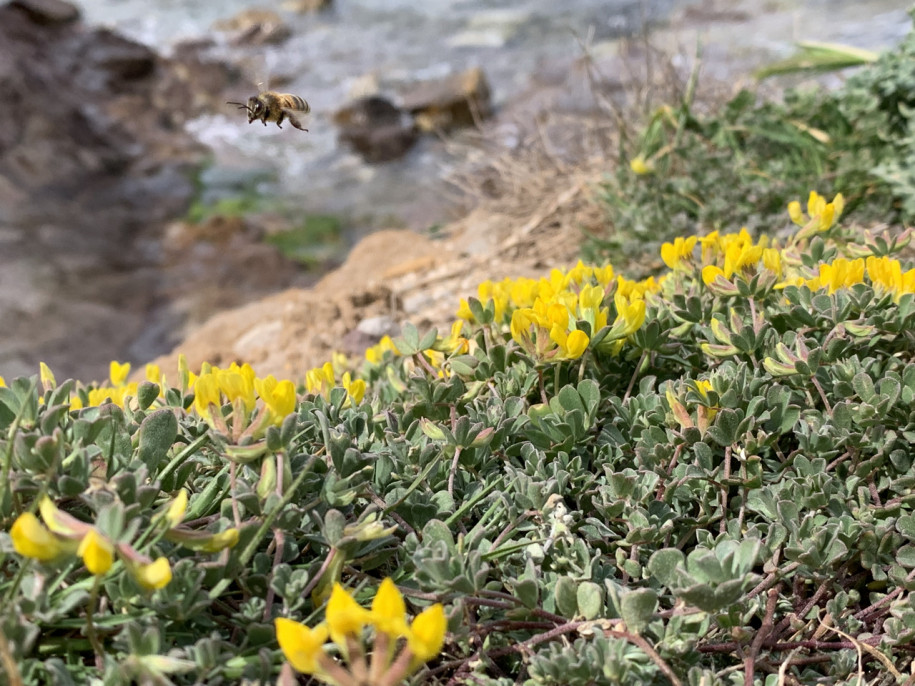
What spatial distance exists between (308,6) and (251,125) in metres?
6.44

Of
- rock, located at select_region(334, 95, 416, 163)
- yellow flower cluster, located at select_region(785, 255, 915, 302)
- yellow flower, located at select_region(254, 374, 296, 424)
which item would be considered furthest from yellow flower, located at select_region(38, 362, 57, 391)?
rock, located at select_region(334, 95, 416, 163)

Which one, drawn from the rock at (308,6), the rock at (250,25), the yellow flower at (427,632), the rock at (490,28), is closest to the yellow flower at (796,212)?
the yellow flower at (427,632)

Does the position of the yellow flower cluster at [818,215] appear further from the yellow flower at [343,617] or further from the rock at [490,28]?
the rock at [490,28]

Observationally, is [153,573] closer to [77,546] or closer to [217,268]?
[77,546]

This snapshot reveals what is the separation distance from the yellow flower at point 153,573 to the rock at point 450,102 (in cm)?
837

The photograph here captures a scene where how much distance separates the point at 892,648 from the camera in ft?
3.34

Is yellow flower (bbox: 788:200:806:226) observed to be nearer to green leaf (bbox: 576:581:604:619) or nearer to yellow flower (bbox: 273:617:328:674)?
green leaf (bbox: 576:581:604:619)

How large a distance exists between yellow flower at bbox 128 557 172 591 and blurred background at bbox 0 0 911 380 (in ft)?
11.2

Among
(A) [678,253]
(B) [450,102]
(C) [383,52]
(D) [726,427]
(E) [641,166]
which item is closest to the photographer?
(D) [726,427]

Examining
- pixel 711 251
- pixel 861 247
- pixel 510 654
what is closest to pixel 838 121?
pixel 861 247

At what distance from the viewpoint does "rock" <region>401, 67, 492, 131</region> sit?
29.1 feet

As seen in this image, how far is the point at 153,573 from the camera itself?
28.5 inches

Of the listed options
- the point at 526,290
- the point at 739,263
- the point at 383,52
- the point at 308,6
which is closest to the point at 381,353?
the point at 526,290

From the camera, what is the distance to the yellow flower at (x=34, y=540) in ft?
2.33
